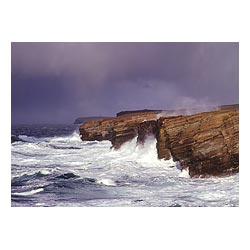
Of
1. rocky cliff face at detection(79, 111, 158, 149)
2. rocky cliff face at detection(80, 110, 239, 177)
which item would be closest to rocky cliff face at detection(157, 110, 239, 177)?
rocky cliff face at detection(80, 110, 239, 177)

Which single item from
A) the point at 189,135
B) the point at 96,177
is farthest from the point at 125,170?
the point at 189,135

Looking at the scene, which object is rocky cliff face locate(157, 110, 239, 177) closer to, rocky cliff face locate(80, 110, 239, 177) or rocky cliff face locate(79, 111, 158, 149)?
rocky cliff face locate(80, 110, 239, 177)

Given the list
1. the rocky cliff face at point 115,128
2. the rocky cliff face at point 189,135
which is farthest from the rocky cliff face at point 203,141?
the rocky cliff face at point 115,128
